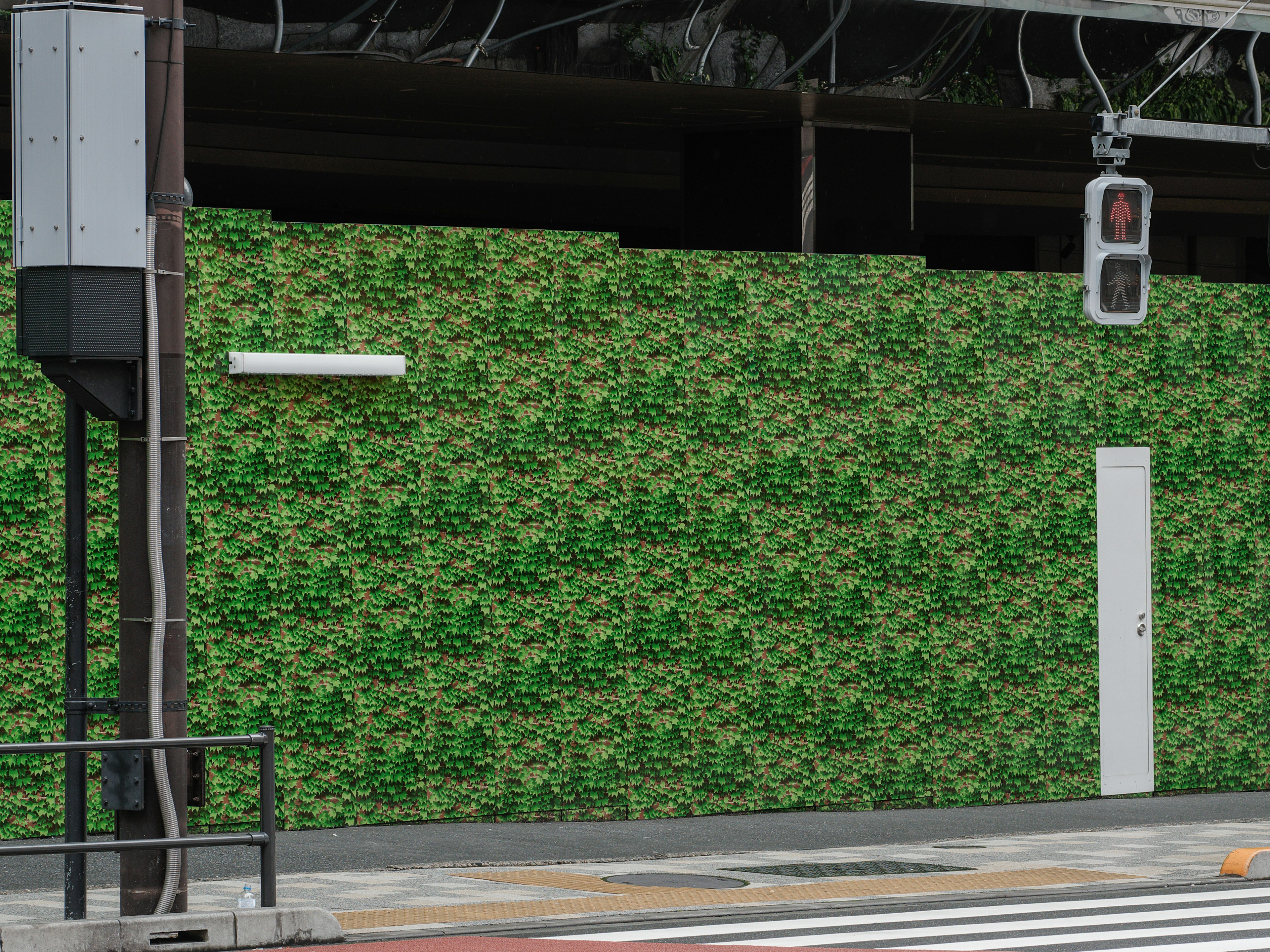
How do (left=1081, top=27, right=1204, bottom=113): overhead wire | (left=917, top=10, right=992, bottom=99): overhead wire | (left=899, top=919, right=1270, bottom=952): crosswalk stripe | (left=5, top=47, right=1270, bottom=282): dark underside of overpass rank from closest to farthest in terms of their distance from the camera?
1. (left=899, top=919, right=1270, bottom=952): crosswalk stripe
2. (left=917, top=10, right=992, bottom=99): overhead wire
3. (left=5, top=47, right=1270, bottom=282): dark underside of overpass
4. (left=1081, top=27, right=1204, bottom=113): overhead wire

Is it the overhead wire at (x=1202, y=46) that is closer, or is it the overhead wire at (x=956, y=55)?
the overhead wire at (x=956, y=55)

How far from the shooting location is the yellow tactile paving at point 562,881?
1119 cm

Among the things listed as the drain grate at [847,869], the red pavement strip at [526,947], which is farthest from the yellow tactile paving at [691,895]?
the red pavement strip at [526,947]

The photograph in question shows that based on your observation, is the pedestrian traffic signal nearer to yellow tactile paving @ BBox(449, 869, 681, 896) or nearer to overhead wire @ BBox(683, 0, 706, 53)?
overhead wire @ BBox(683, 0, 706, 53)

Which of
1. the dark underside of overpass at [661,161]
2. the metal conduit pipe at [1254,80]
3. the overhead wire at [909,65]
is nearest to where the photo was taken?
the overhead wire at [909,65]

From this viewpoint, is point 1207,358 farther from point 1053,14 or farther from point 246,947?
point 246,947

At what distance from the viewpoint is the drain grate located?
12016 millimetres

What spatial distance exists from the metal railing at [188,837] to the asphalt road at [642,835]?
2.17 meters

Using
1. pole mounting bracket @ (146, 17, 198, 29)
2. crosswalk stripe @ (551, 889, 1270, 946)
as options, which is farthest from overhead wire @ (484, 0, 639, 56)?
crosswalk stripe @ (551, 889, 1270, 946)

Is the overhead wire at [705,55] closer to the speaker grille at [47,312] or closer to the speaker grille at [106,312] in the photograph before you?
the speaker grille at [106,312]

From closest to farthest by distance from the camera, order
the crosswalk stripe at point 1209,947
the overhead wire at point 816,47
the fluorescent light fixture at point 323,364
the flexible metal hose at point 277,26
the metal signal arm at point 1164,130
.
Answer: the crosswalk stripe at point 1209,947
the fluorescent light fixture at point 323,364
the metal signal arm at point 1164,130
the flexible metal hose at point 277,26
the overhead wire at point 816,47

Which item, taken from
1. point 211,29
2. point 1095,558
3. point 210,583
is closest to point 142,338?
point 210,583

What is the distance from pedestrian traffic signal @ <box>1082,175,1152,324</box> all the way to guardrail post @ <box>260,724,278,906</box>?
6218 mm

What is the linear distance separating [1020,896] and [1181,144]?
1179cm
